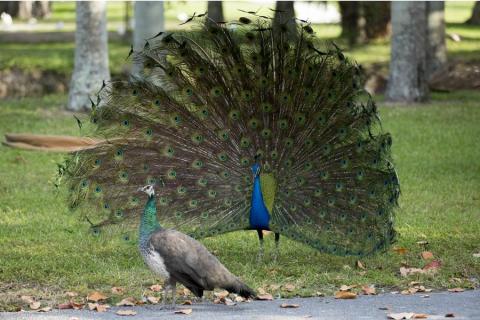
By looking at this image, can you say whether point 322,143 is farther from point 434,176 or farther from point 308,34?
point 434,176

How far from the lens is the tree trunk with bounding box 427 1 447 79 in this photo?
71.9 feet

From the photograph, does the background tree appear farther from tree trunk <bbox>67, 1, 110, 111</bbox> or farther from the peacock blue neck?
the peacock blue neck

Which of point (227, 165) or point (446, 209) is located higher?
point (227, 165)

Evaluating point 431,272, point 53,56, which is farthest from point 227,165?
point 53,56

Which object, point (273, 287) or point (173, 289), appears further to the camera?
point (273, 287)

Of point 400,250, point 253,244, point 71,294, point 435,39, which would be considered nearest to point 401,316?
point 400,250

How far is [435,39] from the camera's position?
2192cm

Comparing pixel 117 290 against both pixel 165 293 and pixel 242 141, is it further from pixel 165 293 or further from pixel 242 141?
pixel 242 141

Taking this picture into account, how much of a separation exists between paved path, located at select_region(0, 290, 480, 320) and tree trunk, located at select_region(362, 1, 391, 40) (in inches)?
760

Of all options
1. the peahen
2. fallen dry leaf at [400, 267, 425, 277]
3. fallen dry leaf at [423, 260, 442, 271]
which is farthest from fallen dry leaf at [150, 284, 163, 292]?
fallen dry leaf at [423, 260, 442, 271]

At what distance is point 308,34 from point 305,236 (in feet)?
5.63

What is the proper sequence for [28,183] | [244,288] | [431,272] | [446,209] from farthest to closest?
[28,183] < [446,209] < [431,272] < [244,288]

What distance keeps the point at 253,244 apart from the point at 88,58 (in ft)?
28.5

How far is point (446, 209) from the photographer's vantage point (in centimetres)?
1177
